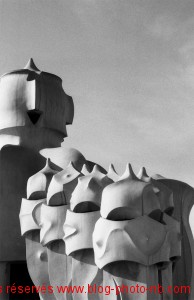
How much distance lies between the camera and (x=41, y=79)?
45.8ft

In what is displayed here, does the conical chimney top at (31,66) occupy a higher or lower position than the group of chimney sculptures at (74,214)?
higher

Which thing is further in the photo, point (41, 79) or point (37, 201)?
point (41, 79)

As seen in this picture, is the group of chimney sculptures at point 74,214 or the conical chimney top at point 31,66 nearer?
the group of chimney sculptures at point 74,214

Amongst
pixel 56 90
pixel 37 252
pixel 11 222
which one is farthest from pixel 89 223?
pixel 56 90

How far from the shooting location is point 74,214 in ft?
33.1

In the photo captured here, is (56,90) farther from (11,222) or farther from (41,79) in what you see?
(11,222)

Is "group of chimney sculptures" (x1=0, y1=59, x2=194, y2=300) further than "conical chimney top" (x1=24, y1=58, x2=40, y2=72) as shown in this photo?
No

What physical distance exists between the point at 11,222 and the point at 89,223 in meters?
3.61

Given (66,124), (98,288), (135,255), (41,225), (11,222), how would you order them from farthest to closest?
(66,124), (11,222), (41,225), (98,288), (135,255)

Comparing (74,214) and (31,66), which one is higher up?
(31,66)

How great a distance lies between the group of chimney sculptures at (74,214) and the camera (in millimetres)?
8875

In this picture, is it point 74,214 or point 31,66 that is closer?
point 74,214

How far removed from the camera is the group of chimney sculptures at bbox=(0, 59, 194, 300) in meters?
8.88

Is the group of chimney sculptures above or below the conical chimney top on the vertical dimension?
below
